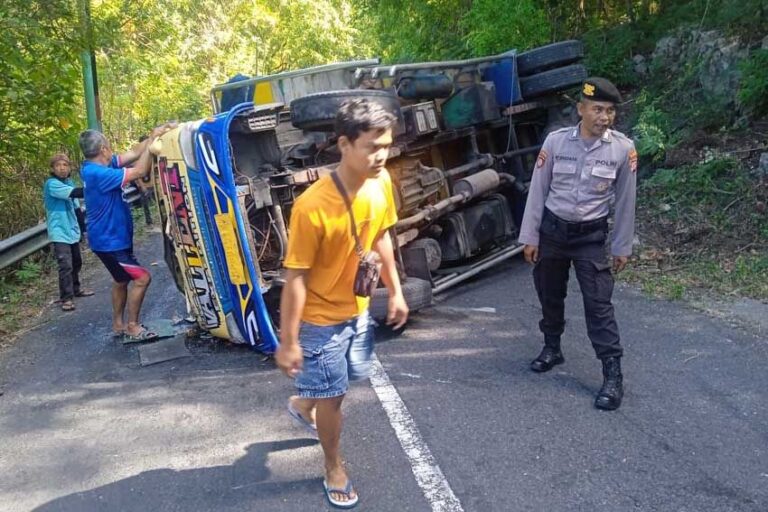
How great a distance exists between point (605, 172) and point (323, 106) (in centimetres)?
201

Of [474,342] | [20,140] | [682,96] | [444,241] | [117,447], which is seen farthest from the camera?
[682,96]

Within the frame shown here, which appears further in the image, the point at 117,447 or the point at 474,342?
the point at 474,342

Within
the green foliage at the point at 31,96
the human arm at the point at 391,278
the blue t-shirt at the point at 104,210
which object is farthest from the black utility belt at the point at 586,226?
the green foliage at the point at 31,96

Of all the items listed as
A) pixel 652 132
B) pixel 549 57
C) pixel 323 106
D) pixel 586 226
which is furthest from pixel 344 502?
pixel 652 132

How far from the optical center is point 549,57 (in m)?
7.32

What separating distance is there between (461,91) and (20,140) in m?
5.44

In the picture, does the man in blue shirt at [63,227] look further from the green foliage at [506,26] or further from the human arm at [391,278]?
the green foliage at [506,26]

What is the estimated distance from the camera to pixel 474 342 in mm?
5098

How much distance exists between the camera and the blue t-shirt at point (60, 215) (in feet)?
22.2

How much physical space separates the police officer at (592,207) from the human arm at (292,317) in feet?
6.34

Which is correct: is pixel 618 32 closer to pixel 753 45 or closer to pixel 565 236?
pixel 753 45

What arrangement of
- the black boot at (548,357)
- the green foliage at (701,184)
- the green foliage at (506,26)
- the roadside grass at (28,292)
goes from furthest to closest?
the green foliage at (506,26) → the green foliage at (701,184) → the roadside grass at (28,292) → the black boot at (548,357)

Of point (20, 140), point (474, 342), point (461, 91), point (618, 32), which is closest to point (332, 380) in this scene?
point (474, 342)

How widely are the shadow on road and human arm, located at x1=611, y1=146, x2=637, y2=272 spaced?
2249mm
